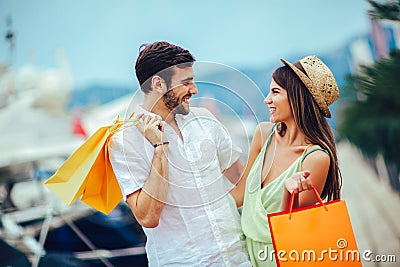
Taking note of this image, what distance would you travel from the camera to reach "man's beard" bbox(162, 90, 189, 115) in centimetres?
156

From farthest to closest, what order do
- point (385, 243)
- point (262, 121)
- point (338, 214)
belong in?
1. point (385, 243)
2. point (262, 121)
3. point (338, 214)

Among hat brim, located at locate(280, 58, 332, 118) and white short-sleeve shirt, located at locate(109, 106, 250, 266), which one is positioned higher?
hat brim, located at locate(280, 58, 332, 118)

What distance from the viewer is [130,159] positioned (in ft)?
4.91

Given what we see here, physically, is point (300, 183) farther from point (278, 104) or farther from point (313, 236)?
point (278, 104)

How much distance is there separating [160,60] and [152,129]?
7.8 inches

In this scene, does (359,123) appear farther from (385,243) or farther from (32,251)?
(32,251)

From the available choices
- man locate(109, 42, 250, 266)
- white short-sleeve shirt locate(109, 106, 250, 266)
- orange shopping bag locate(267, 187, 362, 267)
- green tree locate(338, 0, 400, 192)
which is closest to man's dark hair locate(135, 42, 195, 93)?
man locate(109, 42, 250, 266)

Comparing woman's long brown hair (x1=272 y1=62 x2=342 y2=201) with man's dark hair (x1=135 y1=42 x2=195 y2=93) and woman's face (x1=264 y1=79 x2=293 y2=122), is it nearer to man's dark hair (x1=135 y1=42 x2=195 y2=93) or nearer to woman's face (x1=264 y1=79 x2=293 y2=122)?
woman's face (x1=264 y1=79 x2=293 y2=122)

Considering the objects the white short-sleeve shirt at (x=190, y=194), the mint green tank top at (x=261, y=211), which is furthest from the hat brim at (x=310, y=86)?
→ the white short-sleeve shirt at (x=190, y=194)

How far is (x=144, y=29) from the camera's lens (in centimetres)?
270

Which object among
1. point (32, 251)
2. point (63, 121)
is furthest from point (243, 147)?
point (63, 121)

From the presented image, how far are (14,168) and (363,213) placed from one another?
6.23 ft

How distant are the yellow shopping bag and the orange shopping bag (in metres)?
0.51

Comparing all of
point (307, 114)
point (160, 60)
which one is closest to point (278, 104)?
point (307, 114)
